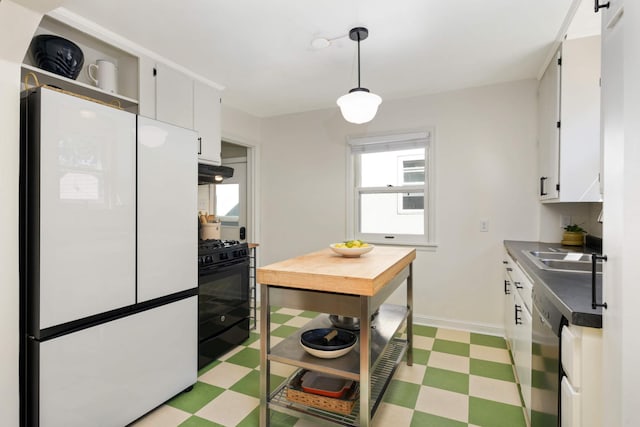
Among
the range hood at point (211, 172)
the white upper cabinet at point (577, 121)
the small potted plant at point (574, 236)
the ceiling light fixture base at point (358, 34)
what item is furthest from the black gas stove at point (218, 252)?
the small potted plant at point (574, 236)

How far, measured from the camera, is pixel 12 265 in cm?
146

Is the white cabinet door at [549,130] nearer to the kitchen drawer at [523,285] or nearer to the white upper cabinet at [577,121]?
the white upper cabinet at [577,121]

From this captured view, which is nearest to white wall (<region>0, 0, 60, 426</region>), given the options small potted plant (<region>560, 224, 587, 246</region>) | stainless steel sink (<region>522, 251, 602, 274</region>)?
stainless steel sink (<region>522, 251, 602, 274</region>)

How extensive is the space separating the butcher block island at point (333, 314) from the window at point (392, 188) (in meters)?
1.64

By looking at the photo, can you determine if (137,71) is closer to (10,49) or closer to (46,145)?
(10,49)

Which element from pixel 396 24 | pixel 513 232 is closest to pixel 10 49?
pixel 396 24

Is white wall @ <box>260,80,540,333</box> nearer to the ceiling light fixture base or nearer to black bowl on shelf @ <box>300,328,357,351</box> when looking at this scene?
the ceiling light fixture base

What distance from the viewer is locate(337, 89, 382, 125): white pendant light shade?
2.04 meters

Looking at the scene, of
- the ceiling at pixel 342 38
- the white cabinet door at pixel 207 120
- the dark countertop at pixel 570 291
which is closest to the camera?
the dark countertop at pixel 570 291

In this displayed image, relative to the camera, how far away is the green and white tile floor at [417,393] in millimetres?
1941

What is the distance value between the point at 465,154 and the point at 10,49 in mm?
3385

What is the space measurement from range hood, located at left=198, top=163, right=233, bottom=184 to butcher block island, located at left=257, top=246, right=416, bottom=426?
3.92 ft

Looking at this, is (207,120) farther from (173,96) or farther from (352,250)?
(352,250)

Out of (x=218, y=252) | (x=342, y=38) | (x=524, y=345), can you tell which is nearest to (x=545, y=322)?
(x=524, y=345)
